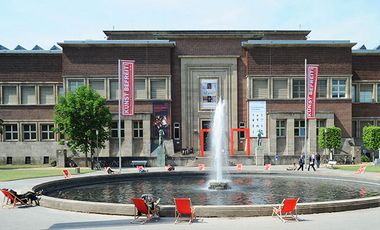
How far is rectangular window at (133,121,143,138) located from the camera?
179 ft

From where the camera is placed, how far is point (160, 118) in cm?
5466

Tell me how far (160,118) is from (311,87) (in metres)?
18.1

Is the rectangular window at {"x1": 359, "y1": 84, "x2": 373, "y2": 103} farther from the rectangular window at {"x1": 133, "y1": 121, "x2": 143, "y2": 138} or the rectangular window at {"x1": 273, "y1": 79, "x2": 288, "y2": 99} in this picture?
the rectangular window at {"x1": 133, "y1": 121, "x2": 143, "y2": 138}

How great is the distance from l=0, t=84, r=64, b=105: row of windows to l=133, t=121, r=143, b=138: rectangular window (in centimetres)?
1035

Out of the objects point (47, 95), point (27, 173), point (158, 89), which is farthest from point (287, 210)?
point (47, 95)

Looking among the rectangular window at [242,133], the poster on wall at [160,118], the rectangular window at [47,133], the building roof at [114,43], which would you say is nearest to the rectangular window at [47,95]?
the rectangular window at [47,133]

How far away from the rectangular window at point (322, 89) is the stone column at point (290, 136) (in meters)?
5.20

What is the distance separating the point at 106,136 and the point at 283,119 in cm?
2137

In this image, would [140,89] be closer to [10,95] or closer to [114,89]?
[114,89]

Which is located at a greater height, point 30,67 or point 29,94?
point 30,67

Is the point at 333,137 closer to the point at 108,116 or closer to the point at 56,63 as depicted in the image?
the point at 108,116

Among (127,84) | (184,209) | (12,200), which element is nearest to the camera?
(184,209)

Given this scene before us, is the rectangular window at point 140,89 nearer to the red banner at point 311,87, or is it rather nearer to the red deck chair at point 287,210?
the red banner at point 311,87

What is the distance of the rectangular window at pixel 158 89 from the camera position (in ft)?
181
